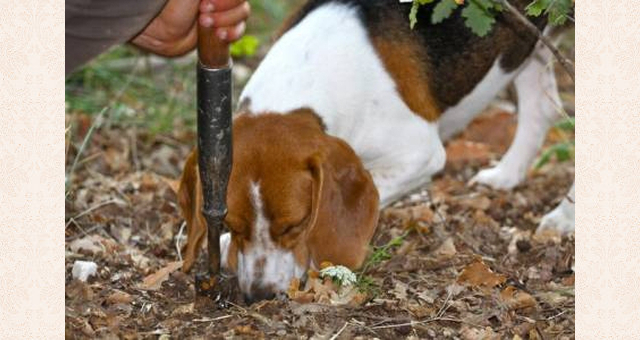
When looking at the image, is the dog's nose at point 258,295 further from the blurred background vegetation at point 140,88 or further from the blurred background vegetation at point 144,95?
the blurred background vegetation at point 140,88

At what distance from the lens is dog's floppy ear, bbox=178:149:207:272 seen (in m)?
4.53

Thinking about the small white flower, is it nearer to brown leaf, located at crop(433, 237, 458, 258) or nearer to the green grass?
the green grass

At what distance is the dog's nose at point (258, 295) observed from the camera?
4398mm

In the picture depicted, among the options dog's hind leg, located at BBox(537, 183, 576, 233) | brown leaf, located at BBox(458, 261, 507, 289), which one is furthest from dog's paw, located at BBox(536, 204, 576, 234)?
brown leaf, located at BBox(458, 261, 507, 289)

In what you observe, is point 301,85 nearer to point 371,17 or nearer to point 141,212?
point 371,17

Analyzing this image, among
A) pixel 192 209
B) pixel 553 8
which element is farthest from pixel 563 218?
pixel 192 209

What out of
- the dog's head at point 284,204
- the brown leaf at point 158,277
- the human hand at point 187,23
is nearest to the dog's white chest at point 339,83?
the dog's head at point 284,204

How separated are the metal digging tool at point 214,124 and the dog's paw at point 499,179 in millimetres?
2584

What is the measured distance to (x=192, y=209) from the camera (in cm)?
461

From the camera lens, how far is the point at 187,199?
4.65m

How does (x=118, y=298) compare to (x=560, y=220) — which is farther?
(x=560, y=220)

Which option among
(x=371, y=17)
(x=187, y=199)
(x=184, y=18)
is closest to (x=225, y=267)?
(x=187, y=199)

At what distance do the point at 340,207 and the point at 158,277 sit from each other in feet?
2.59

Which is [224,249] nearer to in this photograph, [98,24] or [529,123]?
[98,24]
